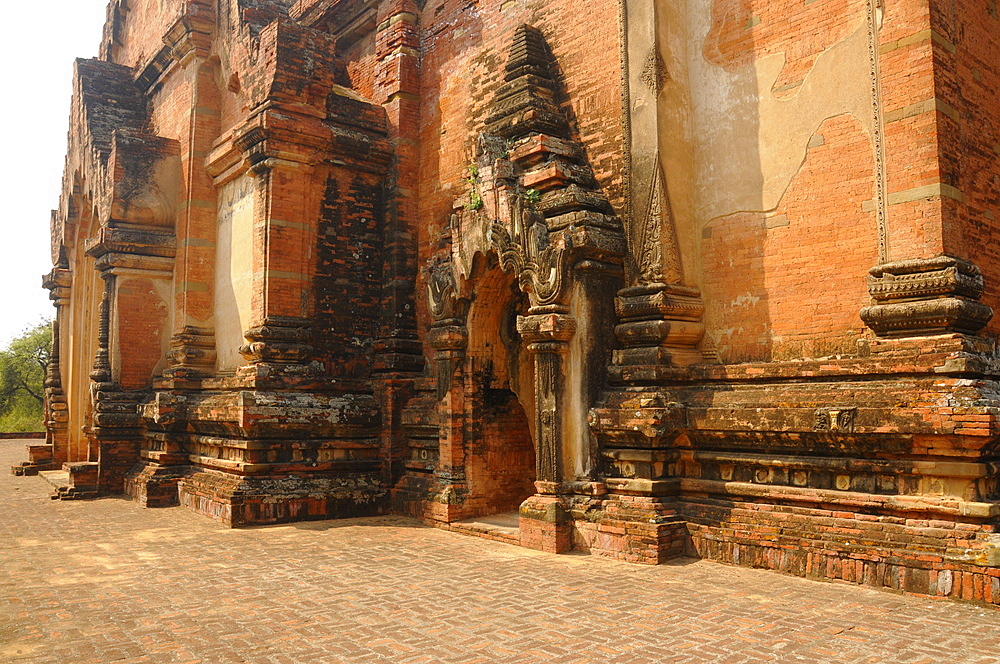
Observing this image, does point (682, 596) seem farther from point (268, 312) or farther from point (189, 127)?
point (189, 127)

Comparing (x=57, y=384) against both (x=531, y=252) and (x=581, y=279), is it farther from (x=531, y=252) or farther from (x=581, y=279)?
(x=581, y=279)

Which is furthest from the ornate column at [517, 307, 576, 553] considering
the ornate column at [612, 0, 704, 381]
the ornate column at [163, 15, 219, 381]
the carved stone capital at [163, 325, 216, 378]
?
the ornate column at [163, 15, 219, 381]

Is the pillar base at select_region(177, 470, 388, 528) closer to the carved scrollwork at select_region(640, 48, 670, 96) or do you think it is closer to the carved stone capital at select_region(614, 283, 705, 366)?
the carved stone capital at select_region(614, 283, 705, 366)

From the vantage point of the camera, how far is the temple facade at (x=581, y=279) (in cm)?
673

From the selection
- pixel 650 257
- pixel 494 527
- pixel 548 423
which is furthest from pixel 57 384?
pixel 650 257

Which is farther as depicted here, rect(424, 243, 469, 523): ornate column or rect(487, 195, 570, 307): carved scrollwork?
rect(424, 243, 469, 523): ornate column

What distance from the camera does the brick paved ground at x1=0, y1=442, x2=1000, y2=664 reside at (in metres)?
5.04

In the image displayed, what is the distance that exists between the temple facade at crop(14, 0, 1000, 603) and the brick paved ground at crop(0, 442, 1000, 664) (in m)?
0.68

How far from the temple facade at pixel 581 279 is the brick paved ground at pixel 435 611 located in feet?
2.22

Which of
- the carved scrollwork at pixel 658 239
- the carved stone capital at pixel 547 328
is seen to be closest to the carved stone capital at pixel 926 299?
the carved scrollwork at pixel 658 239

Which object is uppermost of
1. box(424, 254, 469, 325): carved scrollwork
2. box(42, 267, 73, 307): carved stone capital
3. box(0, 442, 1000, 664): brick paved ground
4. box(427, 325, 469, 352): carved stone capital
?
box(42, 267, 73, 307): carved stone capital

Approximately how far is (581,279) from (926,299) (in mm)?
3375

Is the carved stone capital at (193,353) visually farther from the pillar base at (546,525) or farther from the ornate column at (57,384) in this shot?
the ornate column at (57,384)

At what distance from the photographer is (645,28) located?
880 cm
